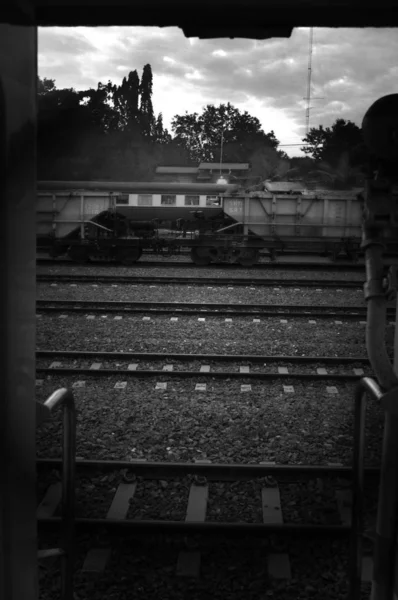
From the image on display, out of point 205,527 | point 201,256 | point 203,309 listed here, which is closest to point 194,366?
point 203,309

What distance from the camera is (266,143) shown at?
66.2m

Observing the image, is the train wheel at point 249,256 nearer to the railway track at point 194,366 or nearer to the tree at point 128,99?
the railway track at point 194,366

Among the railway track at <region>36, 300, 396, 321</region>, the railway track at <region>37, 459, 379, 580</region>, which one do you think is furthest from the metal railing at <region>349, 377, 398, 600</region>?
the railway track at <region>36, 300, 396, 321</region>

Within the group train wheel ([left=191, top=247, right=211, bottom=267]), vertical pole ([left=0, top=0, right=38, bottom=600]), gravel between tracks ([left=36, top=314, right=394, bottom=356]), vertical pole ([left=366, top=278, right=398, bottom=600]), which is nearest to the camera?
vertical pole ([left=0, top=0, right=38, bottom=600])

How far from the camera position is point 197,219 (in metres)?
19.1

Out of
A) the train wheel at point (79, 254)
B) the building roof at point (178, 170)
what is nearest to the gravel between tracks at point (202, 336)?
the train wheel at point (79, 254)

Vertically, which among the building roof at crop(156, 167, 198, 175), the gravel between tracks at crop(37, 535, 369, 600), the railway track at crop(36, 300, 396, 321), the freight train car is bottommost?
the gravel between tracks at crop(37, 535, 369, 600)

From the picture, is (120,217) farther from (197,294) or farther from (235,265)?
(197,294)

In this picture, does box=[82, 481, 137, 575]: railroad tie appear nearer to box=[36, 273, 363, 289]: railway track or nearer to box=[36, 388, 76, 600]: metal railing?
box=[36, 388, 76, 600]: metal railing

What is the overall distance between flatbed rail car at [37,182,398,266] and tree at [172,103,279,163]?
46.6 metres

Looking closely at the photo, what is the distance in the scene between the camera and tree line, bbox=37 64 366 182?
98.8 feet

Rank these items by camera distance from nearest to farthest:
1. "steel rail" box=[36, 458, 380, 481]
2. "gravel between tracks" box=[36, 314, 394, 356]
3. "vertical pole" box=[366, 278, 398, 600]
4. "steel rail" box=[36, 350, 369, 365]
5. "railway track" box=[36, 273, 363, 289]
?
"vertical pole" box=[366, 278, 398, 600]
"steel rail" box=[36, 458, 380, 481]
"steel rail" box=[36, 350, 369, 365]
"gravel between tracks" box=[36, 314, 394, 356]
"railway track" box=[36, 273, 363, 289]

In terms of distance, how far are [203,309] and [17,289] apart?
28.9 ft

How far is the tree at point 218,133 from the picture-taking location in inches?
2591
